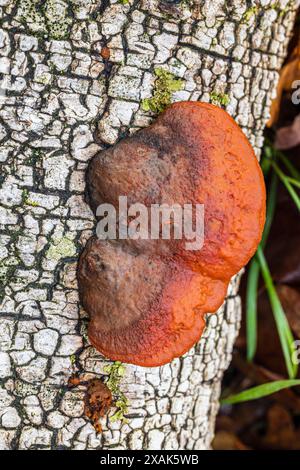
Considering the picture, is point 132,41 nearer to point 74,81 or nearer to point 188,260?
point 74,81

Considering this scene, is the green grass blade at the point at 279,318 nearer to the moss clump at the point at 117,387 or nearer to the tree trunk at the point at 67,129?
the tree trunk at the point at 67,129

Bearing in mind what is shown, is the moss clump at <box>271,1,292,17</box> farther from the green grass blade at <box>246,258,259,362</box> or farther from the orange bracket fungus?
the green grass blade at <box>246,258,259,362</box>

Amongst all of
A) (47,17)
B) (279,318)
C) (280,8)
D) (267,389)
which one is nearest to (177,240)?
(47,17)

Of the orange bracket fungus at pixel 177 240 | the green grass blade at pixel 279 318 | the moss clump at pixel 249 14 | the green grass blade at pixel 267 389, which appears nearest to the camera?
the orange bracket fungus at pixel 177 240

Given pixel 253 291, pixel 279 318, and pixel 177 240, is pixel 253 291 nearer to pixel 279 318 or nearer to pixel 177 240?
pixel 279 318

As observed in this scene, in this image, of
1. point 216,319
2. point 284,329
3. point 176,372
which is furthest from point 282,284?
point 176,372

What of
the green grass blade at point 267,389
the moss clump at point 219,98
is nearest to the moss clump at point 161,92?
the moss clump at point 219,98
